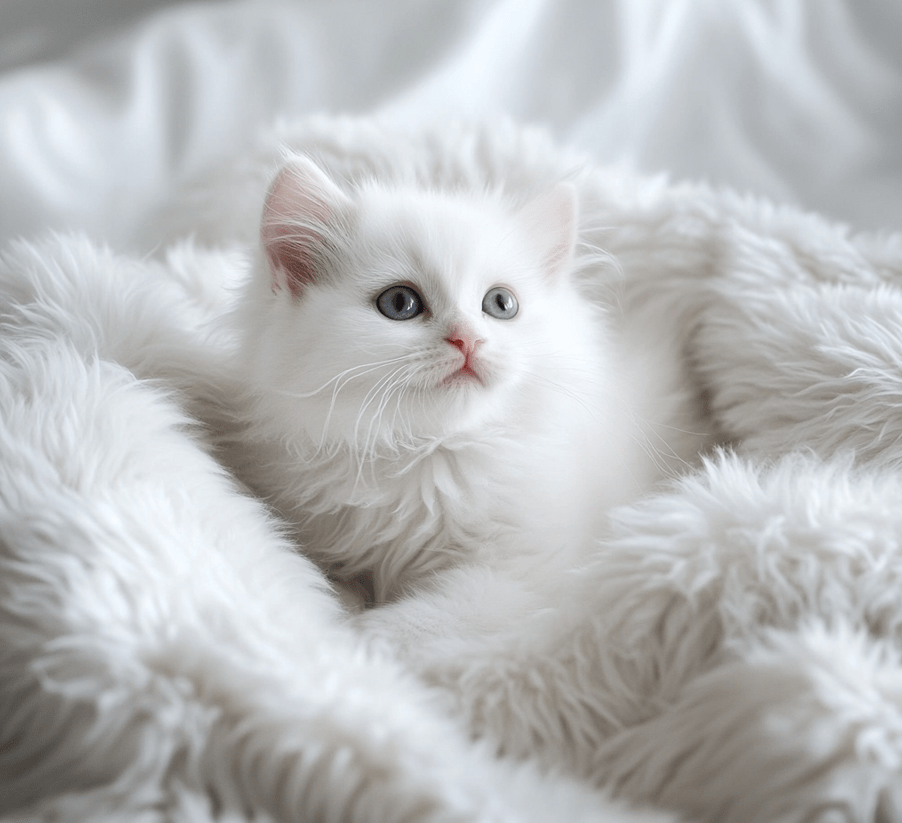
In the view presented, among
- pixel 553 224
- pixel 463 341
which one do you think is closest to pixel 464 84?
pixel 553 224

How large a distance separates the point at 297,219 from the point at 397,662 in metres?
0.53

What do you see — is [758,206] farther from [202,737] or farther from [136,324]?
[202,737]

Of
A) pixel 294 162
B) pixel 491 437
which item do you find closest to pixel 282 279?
pixel 294 162

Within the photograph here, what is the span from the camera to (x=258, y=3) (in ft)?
6.13

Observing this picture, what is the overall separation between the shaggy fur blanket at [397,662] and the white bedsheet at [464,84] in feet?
2.71

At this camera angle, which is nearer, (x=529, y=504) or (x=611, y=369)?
(x=529, y=504)

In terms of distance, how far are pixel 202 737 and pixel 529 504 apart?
0.51 meters

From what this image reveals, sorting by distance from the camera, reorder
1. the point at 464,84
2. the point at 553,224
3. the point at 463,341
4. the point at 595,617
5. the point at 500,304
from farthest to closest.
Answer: the point at 464,84
the point at 553,224
the point at 500,304
the point at 463,341
the point at 595,617

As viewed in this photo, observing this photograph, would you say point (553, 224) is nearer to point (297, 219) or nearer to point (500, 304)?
point (500, 304)

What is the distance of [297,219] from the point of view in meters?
1.02

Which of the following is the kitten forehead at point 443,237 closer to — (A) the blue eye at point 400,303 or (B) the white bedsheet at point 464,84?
(A) the blue eye at point 400,303

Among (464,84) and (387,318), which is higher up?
(464,84)

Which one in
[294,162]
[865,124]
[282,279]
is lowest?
[282,279]

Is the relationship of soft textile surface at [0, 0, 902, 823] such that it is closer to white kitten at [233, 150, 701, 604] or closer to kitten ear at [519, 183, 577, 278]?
white kitten at [233, 150, 701, 604]
